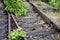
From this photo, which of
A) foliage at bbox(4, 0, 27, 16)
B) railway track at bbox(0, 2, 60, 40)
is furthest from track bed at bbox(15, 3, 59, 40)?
foliage at bbox(4, 0, 27, 16)

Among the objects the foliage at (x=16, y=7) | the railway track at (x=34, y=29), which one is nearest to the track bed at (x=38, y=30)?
the railway track at (x=34, y=29)

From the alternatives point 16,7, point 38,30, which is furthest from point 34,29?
point 16,7

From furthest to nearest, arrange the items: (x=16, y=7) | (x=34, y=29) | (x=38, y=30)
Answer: (x=16, y=7), (x=34, y=29), (x=38, y=30)

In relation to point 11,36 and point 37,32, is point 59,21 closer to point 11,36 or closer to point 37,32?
point 37,32

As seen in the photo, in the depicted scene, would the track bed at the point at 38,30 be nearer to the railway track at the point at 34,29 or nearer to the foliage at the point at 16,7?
the railway track at the point at 34,29

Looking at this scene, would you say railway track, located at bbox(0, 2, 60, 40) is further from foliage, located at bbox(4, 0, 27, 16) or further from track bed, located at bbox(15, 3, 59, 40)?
foliage, located at bbox(4, 0, 27, 16)

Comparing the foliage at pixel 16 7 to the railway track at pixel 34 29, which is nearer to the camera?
the railway track at pixel 34 29

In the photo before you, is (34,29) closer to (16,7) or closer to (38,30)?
(38,30)

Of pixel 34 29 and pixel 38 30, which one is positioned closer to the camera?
pixel 38 30

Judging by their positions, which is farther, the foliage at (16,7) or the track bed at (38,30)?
the foliage at (16,7)

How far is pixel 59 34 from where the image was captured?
772 cm

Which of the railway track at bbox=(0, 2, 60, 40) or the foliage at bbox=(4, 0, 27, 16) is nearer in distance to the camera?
the railway track at bbox=(0, 2, 60, 40)

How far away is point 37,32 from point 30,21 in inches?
74.7

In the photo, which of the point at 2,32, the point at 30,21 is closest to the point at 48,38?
the point at 2,32
